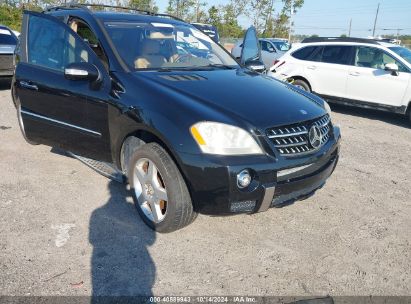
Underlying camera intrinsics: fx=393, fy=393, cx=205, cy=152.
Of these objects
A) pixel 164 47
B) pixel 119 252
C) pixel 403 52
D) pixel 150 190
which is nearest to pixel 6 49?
pixel 164 47

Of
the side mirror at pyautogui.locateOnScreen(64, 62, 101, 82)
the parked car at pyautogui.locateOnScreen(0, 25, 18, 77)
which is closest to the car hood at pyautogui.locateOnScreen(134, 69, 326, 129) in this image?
the side mirror at pyautogui.locateOnScreen(64, 62, 101, 82)

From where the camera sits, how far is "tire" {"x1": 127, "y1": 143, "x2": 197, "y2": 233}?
9.43 feet

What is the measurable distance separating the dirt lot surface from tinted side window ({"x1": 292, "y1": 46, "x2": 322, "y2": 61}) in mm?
4813

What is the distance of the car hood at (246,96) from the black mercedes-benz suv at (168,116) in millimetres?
11

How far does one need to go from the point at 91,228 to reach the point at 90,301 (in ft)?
2.97

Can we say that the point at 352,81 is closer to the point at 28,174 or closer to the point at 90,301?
the point at 28,174

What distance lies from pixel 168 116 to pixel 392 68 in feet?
19.7

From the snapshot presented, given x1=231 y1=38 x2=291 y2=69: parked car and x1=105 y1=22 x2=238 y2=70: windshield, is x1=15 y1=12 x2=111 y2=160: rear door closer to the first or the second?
x1=105 y1=22 x2=238 y2=70: windshield

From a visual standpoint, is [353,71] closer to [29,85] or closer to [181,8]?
[29,85]

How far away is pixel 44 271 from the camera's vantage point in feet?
8.87

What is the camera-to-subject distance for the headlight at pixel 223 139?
8.91ft

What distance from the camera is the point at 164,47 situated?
3953 mm

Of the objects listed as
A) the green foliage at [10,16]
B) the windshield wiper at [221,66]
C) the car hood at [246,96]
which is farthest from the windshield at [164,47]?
the green foliage at [10,16]

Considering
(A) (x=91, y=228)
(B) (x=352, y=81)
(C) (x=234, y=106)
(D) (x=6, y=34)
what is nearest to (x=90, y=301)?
(A) (x=91, y=228)
